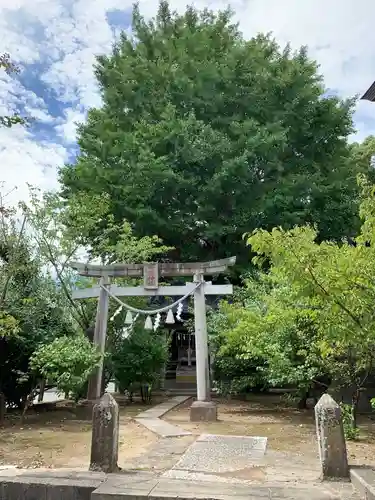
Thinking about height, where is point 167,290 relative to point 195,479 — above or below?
above

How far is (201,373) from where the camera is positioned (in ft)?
35.0

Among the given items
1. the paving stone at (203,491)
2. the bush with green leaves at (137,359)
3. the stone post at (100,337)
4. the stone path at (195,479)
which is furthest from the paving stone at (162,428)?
the paving stone at (203,491)

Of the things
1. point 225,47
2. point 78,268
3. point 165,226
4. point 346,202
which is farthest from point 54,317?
point 225,47

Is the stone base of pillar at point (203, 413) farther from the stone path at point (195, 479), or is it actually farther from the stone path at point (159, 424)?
the stone path at point (195, 479)

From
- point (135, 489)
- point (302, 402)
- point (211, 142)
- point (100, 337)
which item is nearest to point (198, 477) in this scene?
point (135, 489)

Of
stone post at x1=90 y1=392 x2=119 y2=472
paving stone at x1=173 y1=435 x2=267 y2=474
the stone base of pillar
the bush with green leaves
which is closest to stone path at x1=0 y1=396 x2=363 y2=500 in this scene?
paving stone at x1=173 y1=435 x2=267 y2=474

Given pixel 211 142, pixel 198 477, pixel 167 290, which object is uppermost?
pixel 211 142

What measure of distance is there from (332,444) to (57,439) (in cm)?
506

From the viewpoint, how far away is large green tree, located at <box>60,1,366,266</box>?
1694cm

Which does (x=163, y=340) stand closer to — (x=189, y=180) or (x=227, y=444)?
(x=189, y=180)

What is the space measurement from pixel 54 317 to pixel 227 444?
5.88m

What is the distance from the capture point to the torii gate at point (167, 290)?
35.2ft

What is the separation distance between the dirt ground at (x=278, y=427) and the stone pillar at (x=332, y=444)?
1071mm

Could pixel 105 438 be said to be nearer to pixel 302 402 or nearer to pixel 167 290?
pixel 167 290
